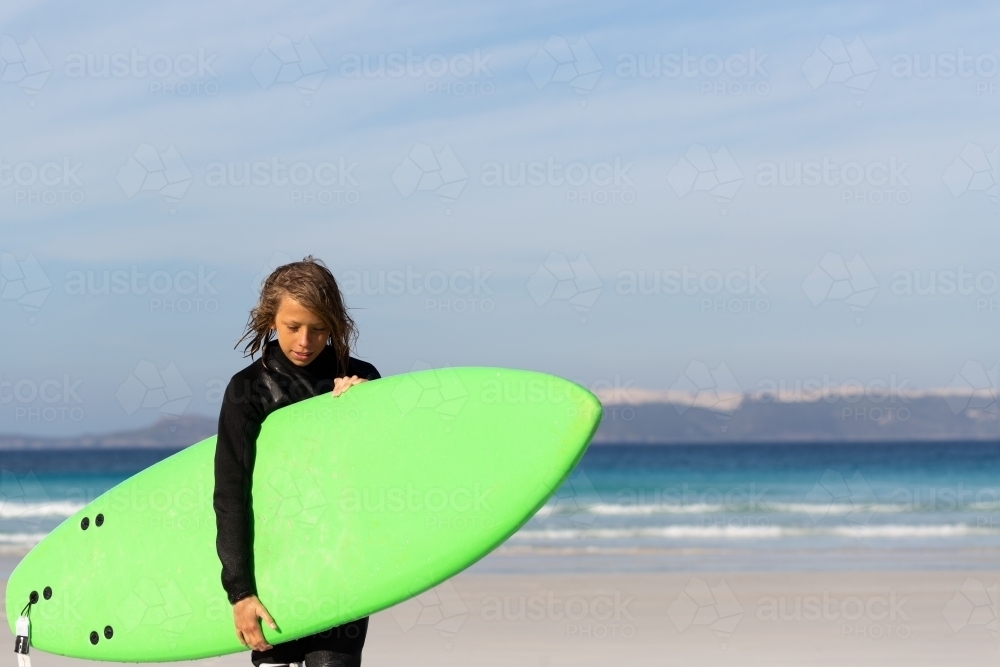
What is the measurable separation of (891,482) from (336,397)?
22.2 m

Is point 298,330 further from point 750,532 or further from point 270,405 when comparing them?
point 750,532

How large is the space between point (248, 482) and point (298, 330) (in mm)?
415

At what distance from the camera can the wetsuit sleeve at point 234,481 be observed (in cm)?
270

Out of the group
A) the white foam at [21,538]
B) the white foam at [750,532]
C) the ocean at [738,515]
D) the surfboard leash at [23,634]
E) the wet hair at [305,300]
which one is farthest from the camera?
the white foam at [21,538]

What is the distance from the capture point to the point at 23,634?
3453mm

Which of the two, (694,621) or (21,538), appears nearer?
(694,621)

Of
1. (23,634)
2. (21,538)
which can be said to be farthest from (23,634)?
(21,538)

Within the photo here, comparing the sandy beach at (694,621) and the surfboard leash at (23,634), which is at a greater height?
the surfboard leash at (23,634)

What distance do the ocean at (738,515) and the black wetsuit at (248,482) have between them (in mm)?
5705

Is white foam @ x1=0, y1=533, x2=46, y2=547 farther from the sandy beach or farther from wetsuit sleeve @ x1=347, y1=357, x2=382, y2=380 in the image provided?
wetsuit sleeve @ x1=347, y1=357, x2=382, y2=380

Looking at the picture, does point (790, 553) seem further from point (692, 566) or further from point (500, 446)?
point (500, 446)

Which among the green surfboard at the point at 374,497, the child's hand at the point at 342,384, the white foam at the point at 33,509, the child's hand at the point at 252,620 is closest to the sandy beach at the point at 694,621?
the green surfboard at the point at 374,497

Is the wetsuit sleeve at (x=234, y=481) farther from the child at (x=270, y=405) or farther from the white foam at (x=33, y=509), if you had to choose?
the white foam at (x=33, y=509)

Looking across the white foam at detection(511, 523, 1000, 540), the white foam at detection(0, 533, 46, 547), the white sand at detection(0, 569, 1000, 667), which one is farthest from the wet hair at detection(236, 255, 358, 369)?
the white foam at detection(0, 533, 46, 547)
